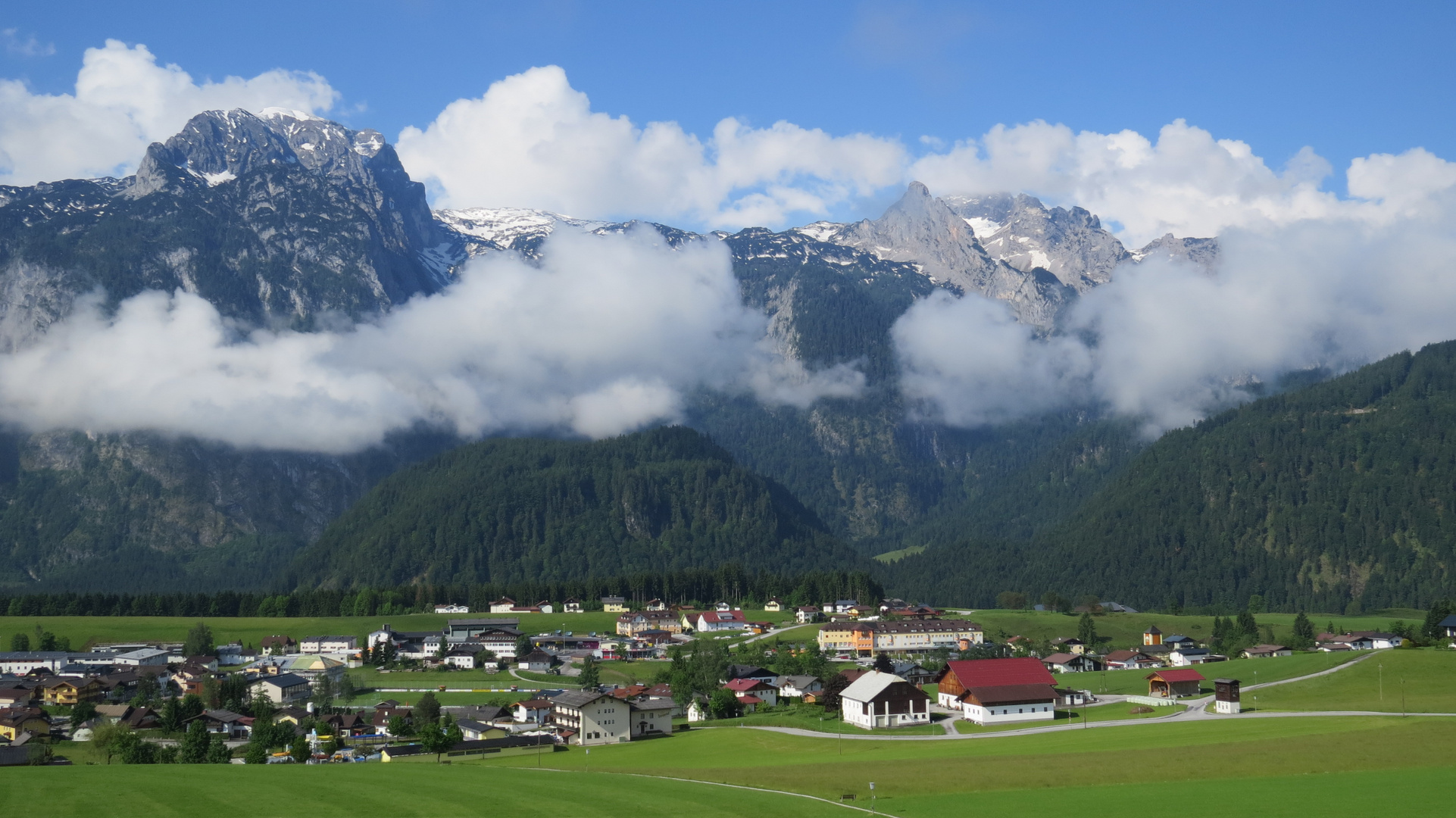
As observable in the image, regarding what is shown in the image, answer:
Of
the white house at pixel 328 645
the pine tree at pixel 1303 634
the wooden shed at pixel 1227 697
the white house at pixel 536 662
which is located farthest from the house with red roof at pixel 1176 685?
the white house at pixel 328 645

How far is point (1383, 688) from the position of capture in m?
89.5

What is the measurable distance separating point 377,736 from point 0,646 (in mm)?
100527

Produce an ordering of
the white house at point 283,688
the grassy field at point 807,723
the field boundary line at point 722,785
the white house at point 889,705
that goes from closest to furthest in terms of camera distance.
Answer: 1. the field boundary line at point 722,785
2. the grassy field at point 807,723
3. the white house at point 889,705
4. the white house at point 283,688

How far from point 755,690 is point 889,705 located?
2720 centimetres

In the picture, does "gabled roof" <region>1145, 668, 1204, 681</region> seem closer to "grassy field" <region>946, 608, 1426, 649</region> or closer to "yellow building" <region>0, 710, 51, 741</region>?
"grassy field" <region>946, 608, 1426, 649</region>

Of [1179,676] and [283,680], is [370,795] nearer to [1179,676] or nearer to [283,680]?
[1179,676]

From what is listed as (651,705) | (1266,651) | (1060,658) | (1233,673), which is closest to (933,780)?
(651,705)

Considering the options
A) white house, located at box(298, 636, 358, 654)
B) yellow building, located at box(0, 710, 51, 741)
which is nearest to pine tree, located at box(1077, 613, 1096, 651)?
white house, located at box(298, 636, 358, 654)

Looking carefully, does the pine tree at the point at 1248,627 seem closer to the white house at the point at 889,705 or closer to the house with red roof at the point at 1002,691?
the house with red roof at the point at 1002,691

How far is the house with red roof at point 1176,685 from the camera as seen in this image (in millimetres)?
98000

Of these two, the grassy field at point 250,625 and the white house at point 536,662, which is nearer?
the white house at point 536,662

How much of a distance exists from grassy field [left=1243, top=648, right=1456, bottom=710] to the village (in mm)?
5106

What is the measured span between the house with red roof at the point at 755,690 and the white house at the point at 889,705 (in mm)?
20664

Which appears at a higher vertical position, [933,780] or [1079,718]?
[933,780]
